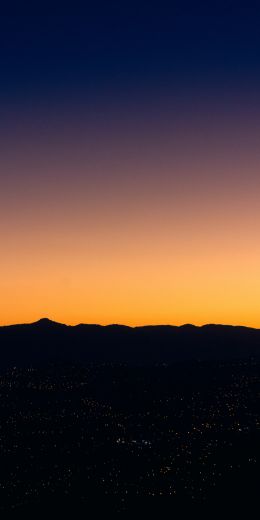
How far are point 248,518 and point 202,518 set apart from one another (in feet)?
47.0

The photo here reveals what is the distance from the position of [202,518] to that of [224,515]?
7098 mm

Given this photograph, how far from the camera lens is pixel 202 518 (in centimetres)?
19850

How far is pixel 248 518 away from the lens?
7692 inches

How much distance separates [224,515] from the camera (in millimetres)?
199125

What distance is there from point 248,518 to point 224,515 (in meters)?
7.87
